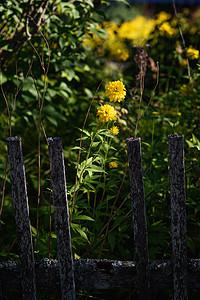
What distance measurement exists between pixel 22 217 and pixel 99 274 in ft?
1.54

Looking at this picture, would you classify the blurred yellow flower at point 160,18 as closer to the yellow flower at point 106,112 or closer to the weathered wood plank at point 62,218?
the yellow flower at point 106,112

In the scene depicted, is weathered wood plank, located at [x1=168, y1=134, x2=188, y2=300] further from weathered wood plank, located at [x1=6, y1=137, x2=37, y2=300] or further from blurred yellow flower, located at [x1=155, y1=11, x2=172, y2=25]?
blurred yellow flower, located at [x1=155, y1=11, x2=172, y2=25]

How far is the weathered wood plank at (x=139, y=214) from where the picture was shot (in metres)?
1.48

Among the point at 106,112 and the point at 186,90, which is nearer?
the point at 106,112

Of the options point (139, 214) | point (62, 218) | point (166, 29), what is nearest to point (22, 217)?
point (62, 218)

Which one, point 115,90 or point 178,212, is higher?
point 115,90

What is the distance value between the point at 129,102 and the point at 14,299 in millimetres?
1519

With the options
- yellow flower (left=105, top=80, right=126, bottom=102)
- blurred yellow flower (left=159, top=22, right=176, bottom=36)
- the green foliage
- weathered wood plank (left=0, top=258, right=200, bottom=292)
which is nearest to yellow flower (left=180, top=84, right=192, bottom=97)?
the green foliage

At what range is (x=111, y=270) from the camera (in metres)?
1.62

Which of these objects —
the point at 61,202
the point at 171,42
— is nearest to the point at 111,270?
the point at 61,202

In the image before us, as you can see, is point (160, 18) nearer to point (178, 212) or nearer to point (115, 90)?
point (115, 90)

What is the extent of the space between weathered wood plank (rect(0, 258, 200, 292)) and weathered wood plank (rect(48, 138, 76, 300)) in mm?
43

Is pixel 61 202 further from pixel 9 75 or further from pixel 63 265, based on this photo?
pixel 9 75

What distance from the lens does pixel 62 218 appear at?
1544 millimetres
